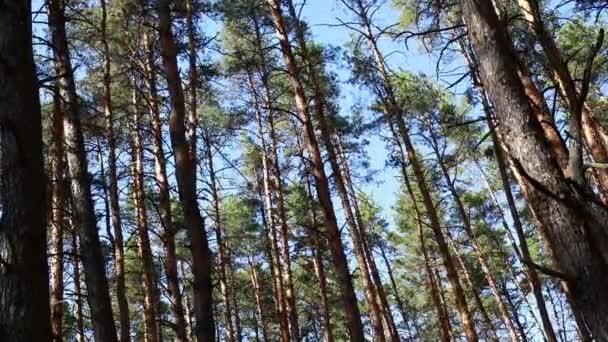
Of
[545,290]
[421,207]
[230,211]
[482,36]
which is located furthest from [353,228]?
[545,290]

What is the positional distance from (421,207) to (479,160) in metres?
3.29

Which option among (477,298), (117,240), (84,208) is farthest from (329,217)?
(477,298)

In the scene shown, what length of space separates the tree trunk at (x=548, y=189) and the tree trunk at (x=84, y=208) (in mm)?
3554

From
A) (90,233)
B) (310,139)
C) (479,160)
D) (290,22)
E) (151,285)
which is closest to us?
(90,233)

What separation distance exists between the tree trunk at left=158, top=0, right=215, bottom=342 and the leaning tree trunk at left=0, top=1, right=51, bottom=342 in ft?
7.62

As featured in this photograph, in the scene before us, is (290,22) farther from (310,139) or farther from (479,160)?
(479,160)

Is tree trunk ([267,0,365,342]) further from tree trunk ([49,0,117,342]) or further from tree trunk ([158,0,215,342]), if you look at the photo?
tree trunk ([49,0,117,342])

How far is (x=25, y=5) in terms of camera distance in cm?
330

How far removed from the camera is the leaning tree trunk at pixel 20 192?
2.57 meters

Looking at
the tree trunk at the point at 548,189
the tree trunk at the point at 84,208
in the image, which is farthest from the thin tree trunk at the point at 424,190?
the tree trunk at the point at 548,189

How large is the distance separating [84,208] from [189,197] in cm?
114

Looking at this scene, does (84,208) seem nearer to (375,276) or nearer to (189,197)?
(189,197)

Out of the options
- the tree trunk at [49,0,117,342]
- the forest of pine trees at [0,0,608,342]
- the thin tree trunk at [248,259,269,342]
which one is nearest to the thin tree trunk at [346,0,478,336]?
the forest of pine trees at [0,0,608,342]

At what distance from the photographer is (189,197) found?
5301 mm
